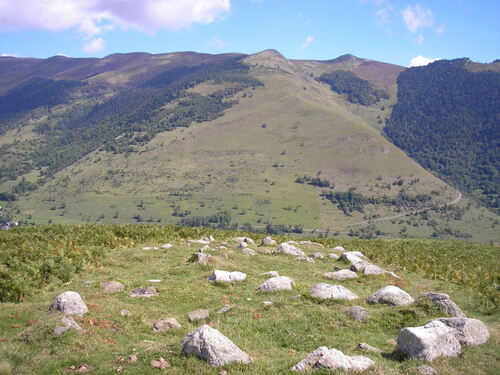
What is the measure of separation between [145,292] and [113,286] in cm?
173

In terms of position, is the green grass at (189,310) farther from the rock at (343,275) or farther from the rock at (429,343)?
the rock at (343,275)

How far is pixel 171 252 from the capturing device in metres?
29.2

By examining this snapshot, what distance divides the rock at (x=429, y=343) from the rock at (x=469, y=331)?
0.55 m

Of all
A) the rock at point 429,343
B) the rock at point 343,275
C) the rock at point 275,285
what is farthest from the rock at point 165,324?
the rock at point 343,275

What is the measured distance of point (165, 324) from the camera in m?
15.0

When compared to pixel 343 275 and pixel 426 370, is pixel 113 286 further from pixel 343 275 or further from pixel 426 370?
pixel 426 370

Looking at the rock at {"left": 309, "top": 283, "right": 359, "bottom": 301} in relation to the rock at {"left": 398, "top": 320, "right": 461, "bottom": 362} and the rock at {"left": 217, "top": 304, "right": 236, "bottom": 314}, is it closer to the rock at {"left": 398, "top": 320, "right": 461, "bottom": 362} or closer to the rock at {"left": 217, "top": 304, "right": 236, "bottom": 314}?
the rock at {"left": 217, "top": 304, "right": 236, "bottom": 314}

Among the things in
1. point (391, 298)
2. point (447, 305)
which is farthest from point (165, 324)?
point (447, 305)

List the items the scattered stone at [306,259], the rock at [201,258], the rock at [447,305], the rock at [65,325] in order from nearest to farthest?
the rock at [65,325]
the rock at [447,305]
the rock at [201,258]
the scattered stone at [306,259]

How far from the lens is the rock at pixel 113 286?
737 inches

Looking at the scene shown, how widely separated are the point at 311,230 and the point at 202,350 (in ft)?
599

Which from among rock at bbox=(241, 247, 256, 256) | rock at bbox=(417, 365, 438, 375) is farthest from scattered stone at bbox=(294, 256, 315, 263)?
rock at bbox=(417, 365, 438, 375)

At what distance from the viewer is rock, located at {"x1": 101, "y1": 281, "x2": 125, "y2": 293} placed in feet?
61.4

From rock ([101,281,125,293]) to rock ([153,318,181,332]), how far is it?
4.58 metres
